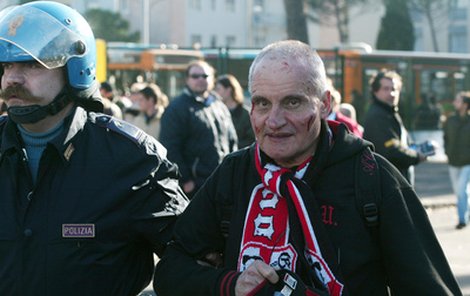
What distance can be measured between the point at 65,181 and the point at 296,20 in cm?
2155

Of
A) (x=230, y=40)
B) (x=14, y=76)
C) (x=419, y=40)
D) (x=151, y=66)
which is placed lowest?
(x=419, y=40)

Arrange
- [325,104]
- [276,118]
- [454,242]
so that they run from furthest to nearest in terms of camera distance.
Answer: [454,242], [325,104], [276,118]

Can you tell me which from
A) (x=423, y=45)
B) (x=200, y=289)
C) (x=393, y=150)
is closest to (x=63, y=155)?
(x=200, y=289)

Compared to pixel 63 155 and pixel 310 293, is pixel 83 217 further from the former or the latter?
pixel 310 293

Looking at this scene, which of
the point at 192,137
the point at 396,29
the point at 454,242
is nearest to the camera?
the point at 192,137

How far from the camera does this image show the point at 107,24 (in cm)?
4966

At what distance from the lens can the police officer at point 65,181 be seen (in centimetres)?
322

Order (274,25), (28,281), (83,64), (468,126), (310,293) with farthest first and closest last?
(274,25)
(468,126)
(83,64)
(28,281)
(310,293)

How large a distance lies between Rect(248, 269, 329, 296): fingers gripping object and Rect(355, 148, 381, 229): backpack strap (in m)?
0.25

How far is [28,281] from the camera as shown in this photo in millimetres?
3195

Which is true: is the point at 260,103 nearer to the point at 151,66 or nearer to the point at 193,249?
the point at 193,249

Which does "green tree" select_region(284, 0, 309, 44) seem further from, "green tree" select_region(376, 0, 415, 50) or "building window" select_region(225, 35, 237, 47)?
"building window" select_region(225, 35, 237, 47)

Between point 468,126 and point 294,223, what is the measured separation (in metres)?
10.8

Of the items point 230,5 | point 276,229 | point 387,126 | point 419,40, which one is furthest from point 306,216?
point 419,40
